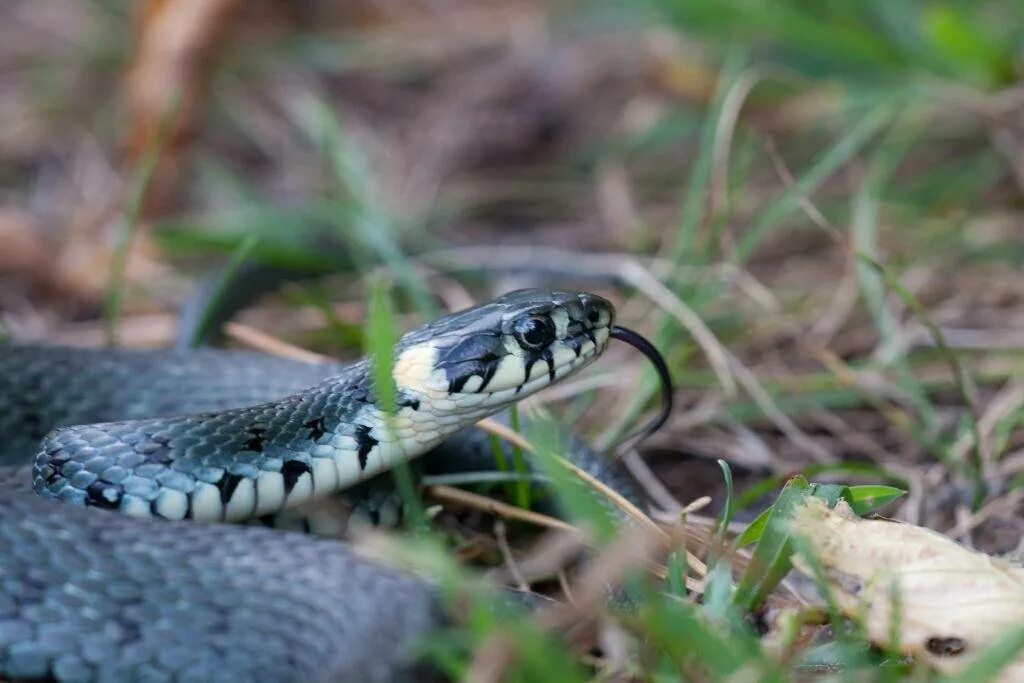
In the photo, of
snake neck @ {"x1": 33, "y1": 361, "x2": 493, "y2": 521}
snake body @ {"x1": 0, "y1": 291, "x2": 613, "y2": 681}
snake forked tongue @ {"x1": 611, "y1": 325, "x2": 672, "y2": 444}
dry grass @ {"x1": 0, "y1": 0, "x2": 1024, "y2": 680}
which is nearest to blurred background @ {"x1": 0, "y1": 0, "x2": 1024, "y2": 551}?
dry grass @ {"x1": 0, "y1": 0, "x2": 1024, "y2": 680}

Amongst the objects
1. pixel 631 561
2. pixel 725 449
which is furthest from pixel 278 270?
pixel 631 561

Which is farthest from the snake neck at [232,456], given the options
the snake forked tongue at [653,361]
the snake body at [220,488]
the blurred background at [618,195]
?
the blurred background at [618,195]

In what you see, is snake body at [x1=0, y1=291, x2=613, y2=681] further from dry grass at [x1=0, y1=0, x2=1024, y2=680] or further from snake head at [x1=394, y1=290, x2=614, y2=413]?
dry grass at [x1=0, y1=0, x2=1024, y2=680]

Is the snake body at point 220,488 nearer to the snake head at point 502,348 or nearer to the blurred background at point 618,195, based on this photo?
the snake head at point 502,348

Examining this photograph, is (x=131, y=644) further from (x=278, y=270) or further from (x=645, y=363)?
(x=278, y=270)

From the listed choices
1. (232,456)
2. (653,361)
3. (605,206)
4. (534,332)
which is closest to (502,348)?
(534,332)

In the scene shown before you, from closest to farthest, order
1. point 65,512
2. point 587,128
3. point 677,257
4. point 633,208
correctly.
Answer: point 65,512 < point 677,257 < point 633,208 < point 587,128

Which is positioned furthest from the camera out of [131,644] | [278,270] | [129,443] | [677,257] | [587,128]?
[587,128]
